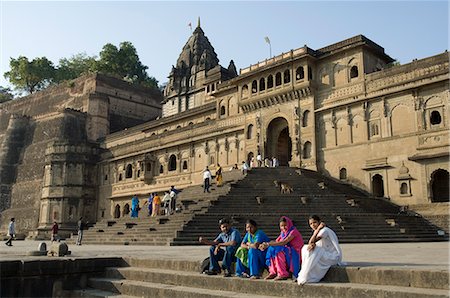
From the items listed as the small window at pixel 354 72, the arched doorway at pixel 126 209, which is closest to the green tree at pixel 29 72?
the arched doorway at pixel 126 209

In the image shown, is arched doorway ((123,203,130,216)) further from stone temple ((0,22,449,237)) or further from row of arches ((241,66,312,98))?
row of arches ((241,66,312,98))

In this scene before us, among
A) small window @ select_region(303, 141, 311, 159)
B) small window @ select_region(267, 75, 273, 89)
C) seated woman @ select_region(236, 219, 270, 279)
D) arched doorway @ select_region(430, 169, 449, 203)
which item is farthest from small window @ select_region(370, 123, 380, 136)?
seated woman @ select_region(236, 219, 270, 279)

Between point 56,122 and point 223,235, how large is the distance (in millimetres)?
42912

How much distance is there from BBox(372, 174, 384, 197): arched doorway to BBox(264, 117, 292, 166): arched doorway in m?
7.46

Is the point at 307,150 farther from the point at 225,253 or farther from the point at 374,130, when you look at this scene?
the point at 225,253

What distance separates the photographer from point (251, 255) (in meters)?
6.49

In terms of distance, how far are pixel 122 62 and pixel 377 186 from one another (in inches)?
1939

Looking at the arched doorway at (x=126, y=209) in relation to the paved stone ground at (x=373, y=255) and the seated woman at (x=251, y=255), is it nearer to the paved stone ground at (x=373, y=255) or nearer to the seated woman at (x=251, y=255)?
the paved stone ground at (x=373, y=255)

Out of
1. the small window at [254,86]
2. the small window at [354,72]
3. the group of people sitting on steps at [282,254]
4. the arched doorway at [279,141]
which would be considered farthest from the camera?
the small window at [254,86]

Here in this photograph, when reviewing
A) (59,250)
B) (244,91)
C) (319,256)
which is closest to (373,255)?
(319,256)

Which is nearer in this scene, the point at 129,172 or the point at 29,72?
the point at 129,172

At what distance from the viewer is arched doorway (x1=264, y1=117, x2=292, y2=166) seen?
2948 cm

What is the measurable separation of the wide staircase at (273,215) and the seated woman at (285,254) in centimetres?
947

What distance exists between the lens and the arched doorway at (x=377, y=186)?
24250mm
